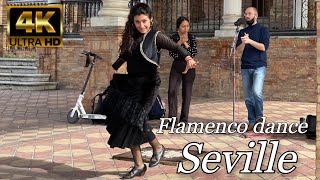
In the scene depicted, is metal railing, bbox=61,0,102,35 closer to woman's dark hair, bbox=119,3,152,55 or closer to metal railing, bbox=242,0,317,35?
metal railing, bbox=242,0,317,35

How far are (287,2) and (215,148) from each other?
455 inches

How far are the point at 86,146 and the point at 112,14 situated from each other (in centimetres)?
355

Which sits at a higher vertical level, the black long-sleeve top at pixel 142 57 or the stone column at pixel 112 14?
the stone column at pixel 112 14

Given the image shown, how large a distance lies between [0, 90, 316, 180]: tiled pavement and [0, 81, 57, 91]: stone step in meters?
5.55

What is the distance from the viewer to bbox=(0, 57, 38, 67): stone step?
18.6 m

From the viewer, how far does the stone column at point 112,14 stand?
9312 millimetres

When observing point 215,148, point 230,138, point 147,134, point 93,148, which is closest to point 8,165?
point 93,148

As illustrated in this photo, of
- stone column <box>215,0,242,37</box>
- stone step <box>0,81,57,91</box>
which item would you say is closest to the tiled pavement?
stone column <box>215,0,242,37</box>

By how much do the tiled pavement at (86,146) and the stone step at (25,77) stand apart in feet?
19.9

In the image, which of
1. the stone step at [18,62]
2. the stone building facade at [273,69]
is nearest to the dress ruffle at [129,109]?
the stone building facade at [273,69]

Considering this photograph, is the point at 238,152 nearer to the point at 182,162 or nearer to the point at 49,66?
the point at 182,162

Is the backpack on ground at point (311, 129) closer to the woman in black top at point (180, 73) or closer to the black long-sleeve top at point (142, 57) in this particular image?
the woman in black top at point (180, 73)

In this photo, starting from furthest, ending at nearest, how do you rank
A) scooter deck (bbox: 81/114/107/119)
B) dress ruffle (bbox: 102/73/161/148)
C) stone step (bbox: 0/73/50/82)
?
stone step (bbox: 0/73/50/82)
scooter deck (bbox: 81/114/107/119)
dress ruffle (bbox: 102/73/161/148)

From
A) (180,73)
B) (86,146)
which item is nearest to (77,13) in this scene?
(180,73)
